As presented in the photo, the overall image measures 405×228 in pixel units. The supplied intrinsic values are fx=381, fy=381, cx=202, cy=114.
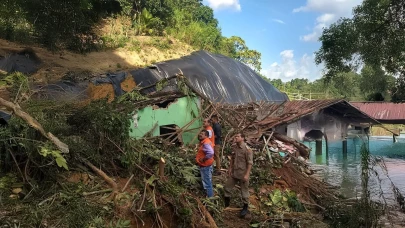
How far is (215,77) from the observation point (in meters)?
16.6

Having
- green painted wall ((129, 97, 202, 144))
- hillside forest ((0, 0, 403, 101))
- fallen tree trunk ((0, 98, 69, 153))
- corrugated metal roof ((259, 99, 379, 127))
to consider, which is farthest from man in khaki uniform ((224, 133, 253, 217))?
hillside forest ((0, 0, 403, 101))

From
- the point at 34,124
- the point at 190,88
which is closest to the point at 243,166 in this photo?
the point at 34,124

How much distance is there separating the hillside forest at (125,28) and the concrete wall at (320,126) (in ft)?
6.13

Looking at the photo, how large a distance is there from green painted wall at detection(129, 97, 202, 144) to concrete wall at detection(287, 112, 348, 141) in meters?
7.19

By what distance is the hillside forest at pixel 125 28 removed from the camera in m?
11.8

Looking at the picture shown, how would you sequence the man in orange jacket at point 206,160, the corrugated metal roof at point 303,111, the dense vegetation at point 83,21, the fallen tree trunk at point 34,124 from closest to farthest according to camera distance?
the fallen tree trunk at point 34,124 < the man in orange jacket at point 206,160 < the dense vegetation at point 83,21 < the corrugated metal roof at point 303,111

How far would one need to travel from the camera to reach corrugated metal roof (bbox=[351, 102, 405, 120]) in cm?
2736

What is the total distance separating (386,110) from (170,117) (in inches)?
896

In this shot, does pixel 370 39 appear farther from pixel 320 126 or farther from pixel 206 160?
pixel 320 126

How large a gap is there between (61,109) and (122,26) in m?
18.3

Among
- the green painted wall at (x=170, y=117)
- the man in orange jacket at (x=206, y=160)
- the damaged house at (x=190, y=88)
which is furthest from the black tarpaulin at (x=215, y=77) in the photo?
the man in orange jacket at (x=206, y=160)

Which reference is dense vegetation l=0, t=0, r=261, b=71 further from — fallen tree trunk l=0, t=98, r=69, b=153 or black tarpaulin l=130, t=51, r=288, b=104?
fallen tree trunk l=0, t=98, r=69, b=153

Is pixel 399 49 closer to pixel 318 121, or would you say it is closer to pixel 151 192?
pixel 151 192

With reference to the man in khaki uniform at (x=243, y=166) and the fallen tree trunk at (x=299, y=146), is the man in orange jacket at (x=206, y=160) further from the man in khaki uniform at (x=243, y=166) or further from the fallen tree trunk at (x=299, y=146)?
the fallen tree trunk at (x=299, y=146)
